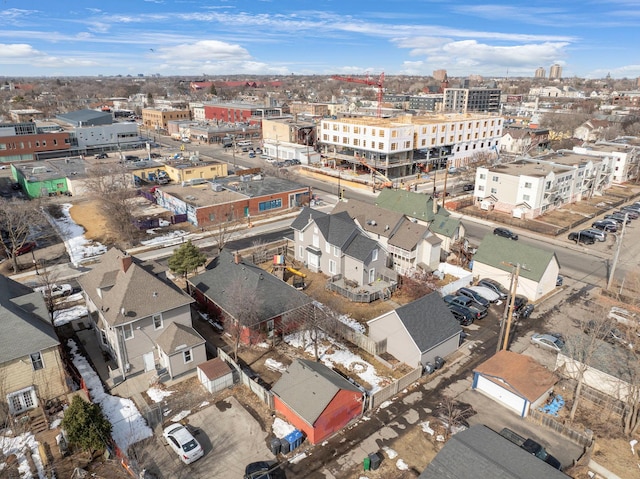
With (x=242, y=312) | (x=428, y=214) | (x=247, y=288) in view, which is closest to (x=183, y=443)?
(x=242, y=312)

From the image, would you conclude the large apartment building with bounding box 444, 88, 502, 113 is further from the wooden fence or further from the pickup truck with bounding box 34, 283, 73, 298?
the pickup truck with bounding box 34, 283, 73, 298

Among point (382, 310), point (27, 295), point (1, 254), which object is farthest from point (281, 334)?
point (1, 254)

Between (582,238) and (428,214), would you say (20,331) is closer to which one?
(428,214)

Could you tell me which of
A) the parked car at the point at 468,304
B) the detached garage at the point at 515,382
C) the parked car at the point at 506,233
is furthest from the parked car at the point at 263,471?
the parked car at the point at 506,233

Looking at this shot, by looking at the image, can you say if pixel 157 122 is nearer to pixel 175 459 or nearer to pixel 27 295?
pixel 27 295

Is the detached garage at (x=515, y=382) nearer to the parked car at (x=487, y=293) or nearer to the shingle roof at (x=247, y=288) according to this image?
the parked car at (x=487, y=293)

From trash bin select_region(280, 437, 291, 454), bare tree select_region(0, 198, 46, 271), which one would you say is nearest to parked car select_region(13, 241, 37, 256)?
bare tree select_region(0, 198, 46, 271)
